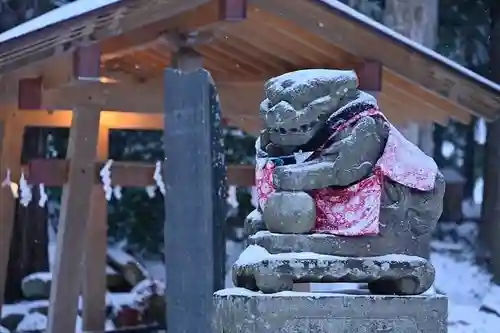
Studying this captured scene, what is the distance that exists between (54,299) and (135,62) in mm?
Answer: 2939

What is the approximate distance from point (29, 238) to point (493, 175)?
7.09 meters

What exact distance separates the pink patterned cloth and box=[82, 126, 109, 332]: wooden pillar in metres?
6.31

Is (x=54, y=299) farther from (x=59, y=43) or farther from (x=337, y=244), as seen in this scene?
(x=337, y=244)

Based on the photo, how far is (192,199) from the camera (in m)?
6.98

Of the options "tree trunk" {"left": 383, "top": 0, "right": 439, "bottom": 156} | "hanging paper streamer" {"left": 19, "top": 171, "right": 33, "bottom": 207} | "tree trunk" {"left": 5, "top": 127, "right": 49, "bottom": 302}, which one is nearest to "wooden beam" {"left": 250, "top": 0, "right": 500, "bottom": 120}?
"hanging paper streamer" {"left": 19, "top": 171, "right": 33, "bottom": 207}

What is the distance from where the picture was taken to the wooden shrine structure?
7074 mm

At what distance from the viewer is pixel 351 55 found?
27.0 feet

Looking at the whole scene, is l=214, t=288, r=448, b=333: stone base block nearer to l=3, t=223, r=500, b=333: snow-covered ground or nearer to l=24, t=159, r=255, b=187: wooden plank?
l=24, t=159, r=255, b=187: wooden plank

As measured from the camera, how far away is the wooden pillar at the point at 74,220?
7926 millimetres

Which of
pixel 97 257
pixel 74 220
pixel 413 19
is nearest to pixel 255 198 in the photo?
pixel 74 220

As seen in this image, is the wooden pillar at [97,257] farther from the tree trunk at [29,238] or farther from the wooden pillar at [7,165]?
the tree trunk at [29,238]

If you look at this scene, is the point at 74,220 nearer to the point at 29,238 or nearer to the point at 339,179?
the point at 339,179

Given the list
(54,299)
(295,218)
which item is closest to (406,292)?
(295,218)

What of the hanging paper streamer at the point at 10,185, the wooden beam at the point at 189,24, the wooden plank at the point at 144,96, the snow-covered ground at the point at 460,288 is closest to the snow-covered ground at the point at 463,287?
the snow-covered ground at the point at 460,288
